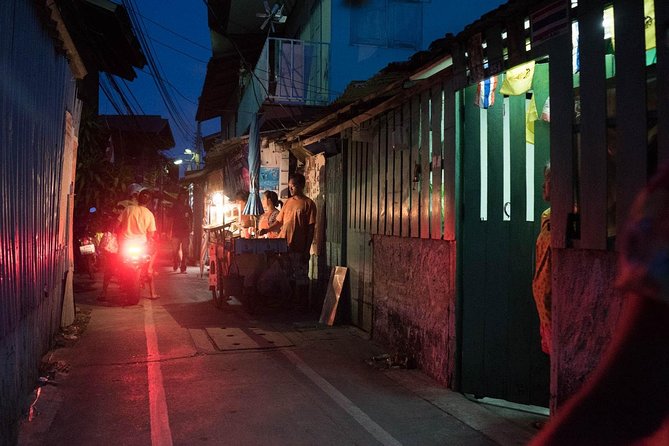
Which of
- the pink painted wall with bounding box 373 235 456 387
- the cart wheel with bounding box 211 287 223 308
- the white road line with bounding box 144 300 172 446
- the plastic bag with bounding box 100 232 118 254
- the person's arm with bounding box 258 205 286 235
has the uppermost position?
the person's arm with bounding box 258 205 286 235

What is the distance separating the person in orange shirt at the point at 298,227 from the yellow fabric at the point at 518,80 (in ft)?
21.2

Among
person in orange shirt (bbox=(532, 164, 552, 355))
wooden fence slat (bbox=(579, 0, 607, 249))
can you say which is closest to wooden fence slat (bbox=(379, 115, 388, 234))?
person in orange shirt (bbox=(532, 164, 552, 355))

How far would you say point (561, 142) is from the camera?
4.34m

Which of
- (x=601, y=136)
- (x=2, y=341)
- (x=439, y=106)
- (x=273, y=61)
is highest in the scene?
(x=273, y=61)

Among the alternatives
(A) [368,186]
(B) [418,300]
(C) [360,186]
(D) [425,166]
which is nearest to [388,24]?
(C) [360,186]

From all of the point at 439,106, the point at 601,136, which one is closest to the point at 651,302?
the point at 601,136

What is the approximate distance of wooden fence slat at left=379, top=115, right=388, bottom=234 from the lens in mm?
7988

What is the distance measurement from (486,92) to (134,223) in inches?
346

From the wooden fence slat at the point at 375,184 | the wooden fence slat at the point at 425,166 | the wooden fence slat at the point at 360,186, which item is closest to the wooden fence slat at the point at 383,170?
Answer: the wooden fence slat at the point at 375,184

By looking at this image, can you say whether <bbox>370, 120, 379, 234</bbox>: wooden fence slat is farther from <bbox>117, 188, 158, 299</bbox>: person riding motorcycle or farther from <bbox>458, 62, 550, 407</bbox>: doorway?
<bbox>117, 188, 158, 299</bbox>: person riding motorcycle

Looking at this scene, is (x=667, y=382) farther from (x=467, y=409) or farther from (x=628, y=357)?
(x=467, y=409)

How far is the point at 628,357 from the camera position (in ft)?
5.00

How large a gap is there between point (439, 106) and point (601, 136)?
2.57 metres

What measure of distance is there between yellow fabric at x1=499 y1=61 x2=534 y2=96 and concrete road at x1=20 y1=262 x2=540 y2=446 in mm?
3355
